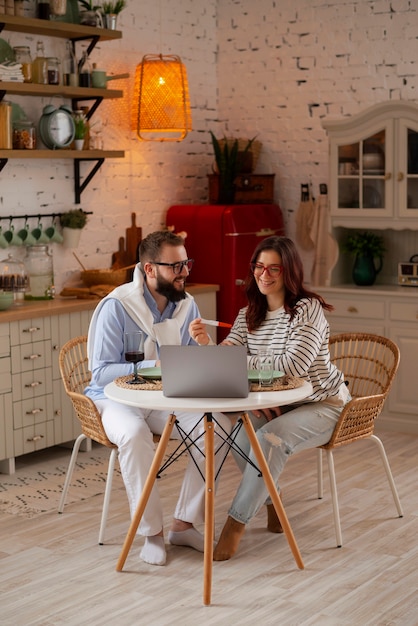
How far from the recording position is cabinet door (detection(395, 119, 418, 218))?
576 cm

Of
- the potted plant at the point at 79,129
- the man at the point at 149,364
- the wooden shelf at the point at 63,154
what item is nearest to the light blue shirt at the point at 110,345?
the man at the point at 149,364

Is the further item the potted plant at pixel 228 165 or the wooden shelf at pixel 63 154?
the potted plant at pixel 228 165

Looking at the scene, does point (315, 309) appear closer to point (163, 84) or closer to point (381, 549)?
point (381, 549)

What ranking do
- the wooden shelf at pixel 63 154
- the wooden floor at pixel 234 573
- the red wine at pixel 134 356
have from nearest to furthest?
the wooden floor at pixel 234 573, the red wine at pixel 134 356, the wooden shelf at pixel 63 154

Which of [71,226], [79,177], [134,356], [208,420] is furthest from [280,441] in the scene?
[79,177]

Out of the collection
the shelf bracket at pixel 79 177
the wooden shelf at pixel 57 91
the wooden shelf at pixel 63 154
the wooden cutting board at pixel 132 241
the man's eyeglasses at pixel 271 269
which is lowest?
the man's eyeglasses at pixel 271 269

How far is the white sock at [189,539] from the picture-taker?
388 centimetres

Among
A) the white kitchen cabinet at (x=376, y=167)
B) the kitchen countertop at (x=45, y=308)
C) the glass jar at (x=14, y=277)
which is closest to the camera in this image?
the kitchen countertop at (x=45, y=308)

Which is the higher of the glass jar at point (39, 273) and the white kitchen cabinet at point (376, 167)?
the white kitchen cabinet at point (376, 167)

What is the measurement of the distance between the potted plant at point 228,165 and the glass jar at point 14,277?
168 cm

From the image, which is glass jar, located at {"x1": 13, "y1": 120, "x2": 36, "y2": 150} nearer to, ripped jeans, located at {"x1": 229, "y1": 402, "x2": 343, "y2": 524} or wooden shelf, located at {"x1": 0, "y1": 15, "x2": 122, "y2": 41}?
wooden shelf, located at {"x1": 0, "y1": 15, "x2": 122, "y2": 41}

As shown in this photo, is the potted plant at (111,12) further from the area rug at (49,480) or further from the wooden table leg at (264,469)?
the wooden table leg at (264,469)

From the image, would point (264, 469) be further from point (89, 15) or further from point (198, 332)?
point (89, 15)

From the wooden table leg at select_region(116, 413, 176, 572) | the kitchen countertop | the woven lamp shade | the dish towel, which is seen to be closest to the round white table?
the wooden table leg at select_region(116, 413, 176, 572)
